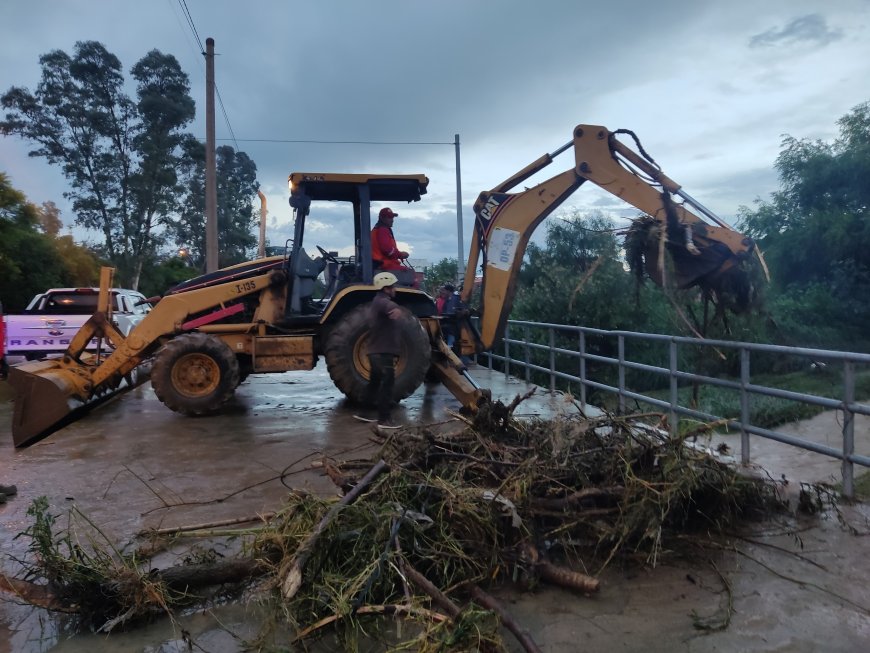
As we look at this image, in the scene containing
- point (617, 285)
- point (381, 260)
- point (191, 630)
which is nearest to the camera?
point (191, 630)

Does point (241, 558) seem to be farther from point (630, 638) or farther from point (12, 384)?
point (12, 384)

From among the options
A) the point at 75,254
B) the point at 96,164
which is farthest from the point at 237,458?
the point at 96,164

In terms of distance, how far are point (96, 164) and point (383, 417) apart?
1150 inches

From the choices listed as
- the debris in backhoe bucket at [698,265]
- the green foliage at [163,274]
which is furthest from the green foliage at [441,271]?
the debris in backhoe bucket at [698,265]

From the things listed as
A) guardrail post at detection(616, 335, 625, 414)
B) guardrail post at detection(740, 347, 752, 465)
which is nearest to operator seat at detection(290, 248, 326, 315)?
guardrail post at detection(616, 335, 625, 414)

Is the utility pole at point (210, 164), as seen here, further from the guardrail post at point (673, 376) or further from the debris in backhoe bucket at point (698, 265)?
the guardrail post at point (673, 376)

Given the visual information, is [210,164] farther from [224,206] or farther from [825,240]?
[224,206]

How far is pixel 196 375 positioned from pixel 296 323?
4.52 feet

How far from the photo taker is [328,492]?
17.4 ft

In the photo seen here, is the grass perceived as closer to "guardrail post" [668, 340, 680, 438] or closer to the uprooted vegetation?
the uprooted vegetation

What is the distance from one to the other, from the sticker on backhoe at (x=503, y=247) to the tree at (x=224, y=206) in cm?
2849

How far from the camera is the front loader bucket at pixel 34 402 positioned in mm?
7531

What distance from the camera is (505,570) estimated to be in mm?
3686

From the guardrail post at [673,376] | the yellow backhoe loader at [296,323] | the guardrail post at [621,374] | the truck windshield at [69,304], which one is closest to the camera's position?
the guardrail post at [673,376]
